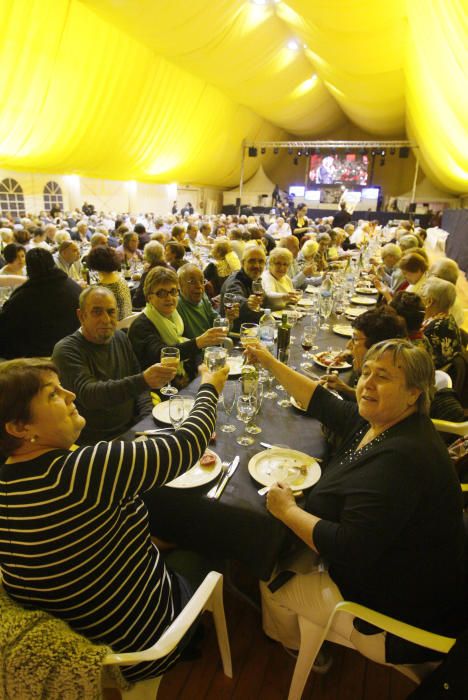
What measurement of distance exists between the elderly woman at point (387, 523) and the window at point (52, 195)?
1622cm

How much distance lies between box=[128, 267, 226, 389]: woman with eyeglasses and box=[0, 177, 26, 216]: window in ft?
43.5

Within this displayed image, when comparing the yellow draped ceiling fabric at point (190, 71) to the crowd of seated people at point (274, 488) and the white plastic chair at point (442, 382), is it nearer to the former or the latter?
the white plastic chair at point (442, 382)

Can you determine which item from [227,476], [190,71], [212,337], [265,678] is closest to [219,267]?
[212,337]

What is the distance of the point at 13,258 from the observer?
17.7 ft

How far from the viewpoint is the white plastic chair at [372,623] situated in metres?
1.34

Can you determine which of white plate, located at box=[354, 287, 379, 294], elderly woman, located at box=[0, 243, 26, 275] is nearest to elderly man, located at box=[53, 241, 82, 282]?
elderly woman, located at box=[0, 243, 26, 275]

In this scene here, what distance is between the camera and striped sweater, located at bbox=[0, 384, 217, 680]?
42.9 inches

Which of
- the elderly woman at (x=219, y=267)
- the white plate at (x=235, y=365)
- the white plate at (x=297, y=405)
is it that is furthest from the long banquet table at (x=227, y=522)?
the elderly woman at (x=219, y=267)

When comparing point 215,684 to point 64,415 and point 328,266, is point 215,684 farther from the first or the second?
point 328,266

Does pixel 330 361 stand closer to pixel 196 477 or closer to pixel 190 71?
pixel 196 477

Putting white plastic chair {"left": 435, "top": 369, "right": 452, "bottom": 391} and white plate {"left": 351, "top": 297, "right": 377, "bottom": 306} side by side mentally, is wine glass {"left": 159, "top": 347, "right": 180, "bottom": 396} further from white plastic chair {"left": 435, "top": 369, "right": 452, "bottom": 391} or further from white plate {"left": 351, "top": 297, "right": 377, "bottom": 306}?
white plate {"left": 351, "top": 297, "right": 377, "bottom": 306}

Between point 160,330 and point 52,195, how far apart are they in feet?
48.7

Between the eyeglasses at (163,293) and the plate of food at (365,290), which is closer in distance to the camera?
the eyeglasses at (163,293)

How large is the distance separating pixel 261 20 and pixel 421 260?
1126cm
